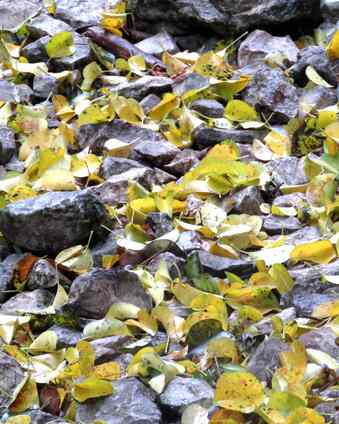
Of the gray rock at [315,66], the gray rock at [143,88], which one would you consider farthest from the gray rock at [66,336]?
the gray rock at [315,66]

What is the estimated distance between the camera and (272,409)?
7.39 ft

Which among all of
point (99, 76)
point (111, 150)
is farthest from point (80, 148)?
point (99, 76)

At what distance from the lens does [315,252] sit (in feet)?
9.43

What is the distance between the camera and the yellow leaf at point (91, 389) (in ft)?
7.72

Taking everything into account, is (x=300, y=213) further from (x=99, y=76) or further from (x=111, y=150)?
(x=99, y=76)

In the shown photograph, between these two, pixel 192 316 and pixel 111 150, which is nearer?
pixel 192 316

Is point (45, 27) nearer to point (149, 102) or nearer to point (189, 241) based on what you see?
point (149, 102)

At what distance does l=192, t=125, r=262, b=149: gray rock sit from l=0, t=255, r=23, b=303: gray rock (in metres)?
0.83

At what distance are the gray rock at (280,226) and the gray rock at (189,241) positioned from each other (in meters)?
0.22

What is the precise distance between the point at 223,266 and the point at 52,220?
50 cm

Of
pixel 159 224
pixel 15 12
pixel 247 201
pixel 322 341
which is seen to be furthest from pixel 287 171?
pixel 15 12

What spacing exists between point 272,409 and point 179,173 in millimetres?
1321

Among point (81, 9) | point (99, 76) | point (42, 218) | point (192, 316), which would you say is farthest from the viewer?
point (81, 9)

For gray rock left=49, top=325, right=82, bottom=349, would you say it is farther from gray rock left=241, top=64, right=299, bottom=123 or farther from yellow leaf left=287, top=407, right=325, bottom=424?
gray rock left=241, top=64, right=299, bottom=123
